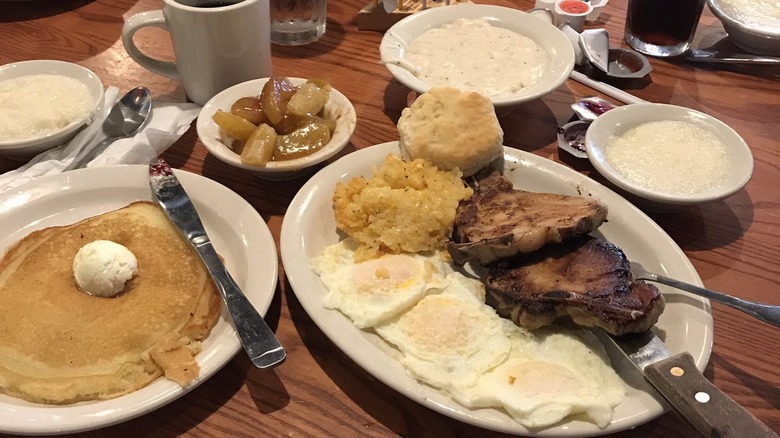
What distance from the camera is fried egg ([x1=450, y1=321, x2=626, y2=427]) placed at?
4.00 feet

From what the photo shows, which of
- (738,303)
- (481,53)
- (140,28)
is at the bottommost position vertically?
(738,303)

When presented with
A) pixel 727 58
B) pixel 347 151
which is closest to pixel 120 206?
pixel 347 151

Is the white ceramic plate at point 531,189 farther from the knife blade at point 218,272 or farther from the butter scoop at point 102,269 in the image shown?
the butter scoop at point 102,269

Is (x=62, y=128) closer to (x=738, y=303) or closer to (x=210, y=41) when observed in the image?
(x=210, y=41)

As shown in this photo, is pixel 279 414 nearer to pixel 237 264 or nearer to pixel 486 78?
pixel 237 264

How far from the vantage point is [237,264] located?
5.38 feet

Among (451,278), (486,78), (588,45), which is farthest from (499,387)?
(588,45)

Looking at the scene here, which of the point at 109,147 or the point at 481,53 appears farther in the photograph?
the point at 481,53

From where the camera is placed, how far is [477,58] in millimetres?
2430

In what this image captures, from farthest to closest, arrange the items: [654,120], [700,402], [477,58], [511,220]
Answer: [477,58]
[654,120]
[511,220]
[700,402]

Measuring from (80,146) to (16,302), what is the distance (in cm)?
74

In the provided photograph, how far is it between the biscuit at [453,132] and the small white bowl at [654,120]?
0.36 meters

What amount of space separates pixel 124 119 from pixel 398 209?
3.76 ft

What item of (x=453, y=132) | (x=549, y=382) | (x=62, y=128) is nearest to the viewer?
(x=549, y=382)
